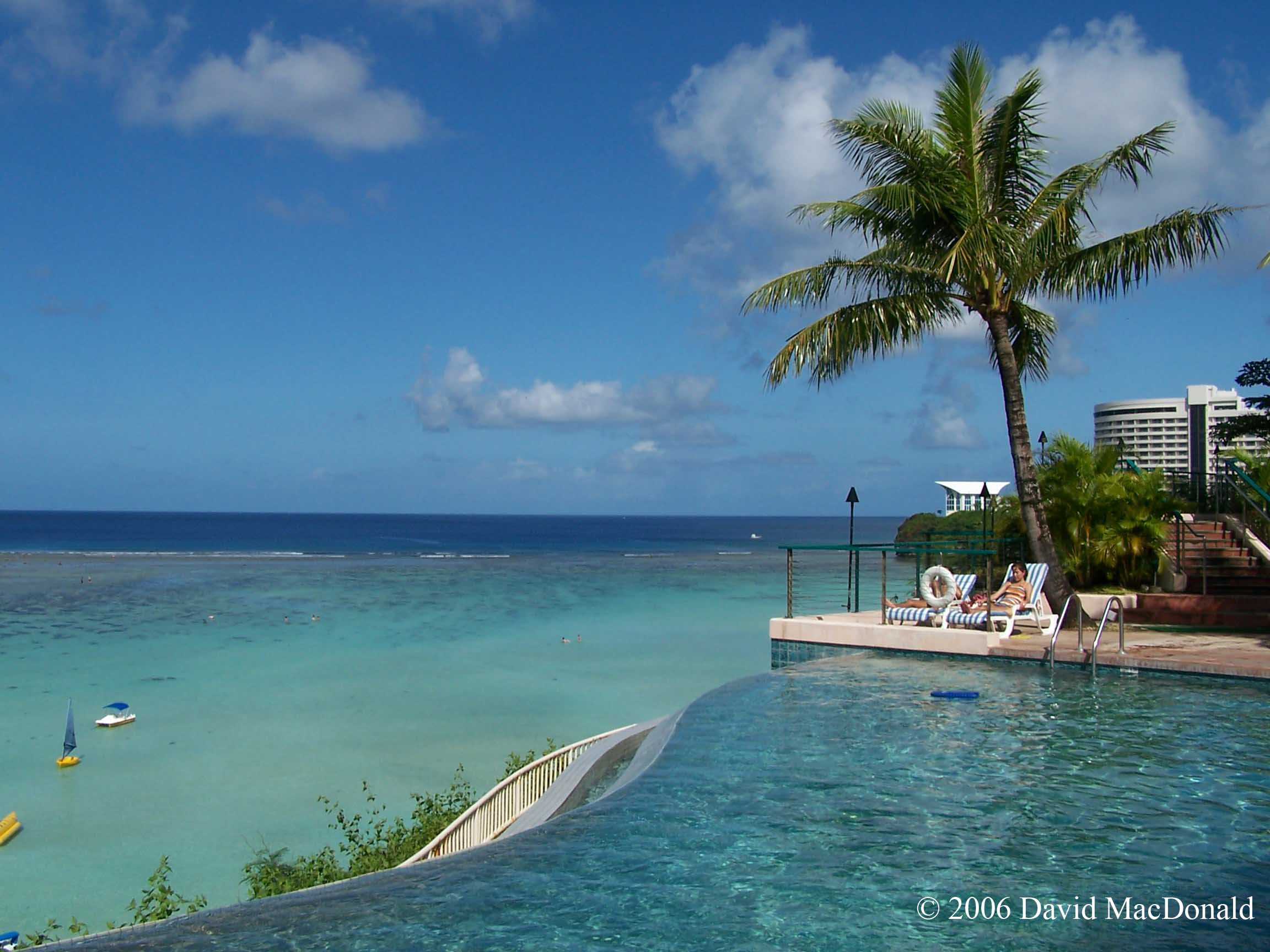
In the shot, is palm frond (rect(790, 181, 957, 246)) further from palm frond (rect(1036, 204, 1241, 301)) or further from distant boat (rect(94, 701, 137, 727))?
distant boat (rect(94, 701, 137, 727))

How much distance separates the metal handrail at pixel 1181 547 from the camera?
46.5 ft

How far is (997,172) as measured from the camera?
43.0ft

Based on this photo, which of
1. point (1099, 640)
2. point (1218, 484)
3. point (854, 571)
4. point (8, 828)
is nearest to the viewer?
point (8, 828)

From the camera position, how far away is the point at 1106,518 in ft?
50.6

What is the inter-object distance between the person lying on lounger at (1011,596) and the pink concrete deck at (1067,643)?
14.9 inches

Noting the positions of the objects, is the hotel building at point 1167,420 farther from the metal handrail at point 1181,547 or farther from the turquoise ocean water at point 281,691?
the metal handrail at point 1181,547

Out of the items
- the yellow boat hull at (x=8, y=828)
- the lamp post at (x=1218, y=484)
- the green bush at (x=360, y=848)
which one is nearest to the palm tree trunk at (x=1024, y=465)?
the lamp post at (x=1218, y=484)

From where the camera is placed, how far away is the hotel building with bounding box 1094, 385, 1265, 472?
3675 cm

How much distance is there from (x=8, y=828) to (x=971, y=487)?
17783 millimetres

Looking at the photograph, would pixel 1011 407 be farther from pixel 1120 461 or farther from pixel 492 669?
pixel 492 669

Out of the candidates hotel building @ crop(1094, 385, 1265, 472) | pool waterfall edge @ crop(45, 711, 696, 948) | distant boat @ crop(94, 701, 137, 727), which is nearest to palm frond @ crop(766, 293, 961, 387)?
pool waterfall edge @ crop(45, 711, 696, 948)

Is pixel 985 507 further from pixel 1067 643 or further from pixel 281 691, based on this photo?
pixel 281 691

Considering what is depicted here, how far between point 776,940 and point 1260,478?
14.5 meters

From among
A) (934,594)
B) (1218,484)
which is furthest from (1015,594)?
(1218,484)
